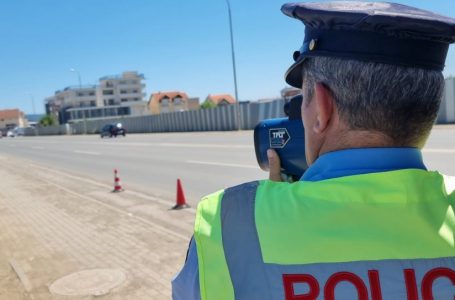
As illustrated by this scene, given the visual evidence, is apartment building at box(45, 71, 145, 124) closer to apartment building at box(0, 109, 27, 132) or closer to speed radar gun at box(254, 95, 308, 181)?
apartment building at box(0, 109, 27, 132)

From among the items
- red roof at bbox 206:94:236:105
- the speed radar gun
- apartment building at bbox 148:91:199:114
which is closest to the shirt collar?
the speed radar gun

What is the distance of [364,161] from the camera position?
40.9 inches

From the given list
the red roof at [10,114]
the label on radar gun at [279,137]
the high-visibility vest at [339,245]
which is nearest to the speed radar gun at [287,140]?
the label on radar gun at [279,137]

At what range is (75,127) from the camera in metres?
71.8

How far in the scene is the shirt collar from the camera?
1.03 m

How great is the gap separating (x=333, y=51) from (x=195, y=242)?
538 mm

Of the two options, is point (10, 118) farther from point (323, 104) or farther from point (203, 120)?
point (323, 104)

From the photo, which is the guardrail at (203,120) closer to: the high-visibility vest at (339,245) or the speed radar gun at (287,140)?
the speed radar gun at (287,140)

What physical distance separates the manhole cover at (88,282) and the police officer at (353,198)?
11.2 feet

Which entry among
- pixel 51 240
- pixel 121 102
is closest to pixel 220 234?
pixel 51 240

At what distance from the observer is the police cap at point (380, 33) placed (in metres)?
1.00

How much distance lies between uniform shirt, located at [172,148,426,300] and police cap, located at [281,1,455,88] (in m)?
0.20

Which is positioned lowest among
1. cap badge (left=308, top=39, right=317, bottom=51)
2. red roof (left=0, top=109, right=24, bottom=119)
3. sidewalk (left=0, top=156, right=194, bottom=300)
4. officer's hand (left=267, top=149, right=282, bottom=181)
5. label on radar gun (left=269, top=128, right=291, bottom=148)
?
sidewalk (left=0, top=156, right=194, bottom=300)

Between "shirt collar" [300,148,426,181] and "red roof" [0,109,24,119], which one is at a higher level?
"red roof" [0,109,24,119]
